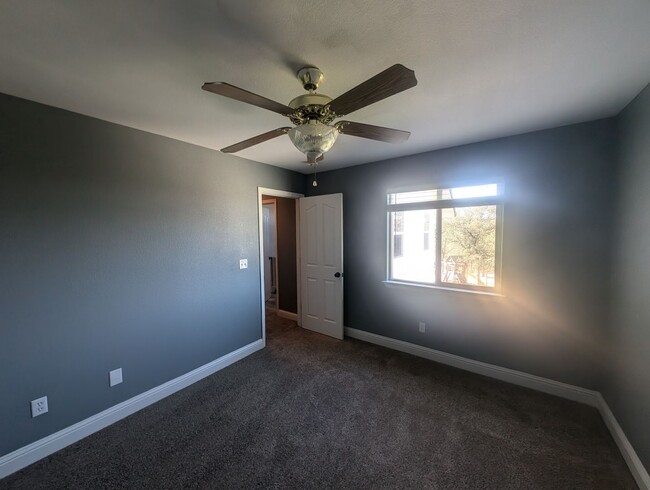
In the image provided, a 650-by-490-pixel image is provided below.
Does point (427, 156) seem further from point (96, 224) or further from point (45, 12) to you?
point (96, 224)

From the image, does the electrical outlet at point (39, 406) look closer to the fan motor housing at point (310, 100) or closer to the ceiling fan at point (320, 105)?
the ceiling fan at point (320, 105)

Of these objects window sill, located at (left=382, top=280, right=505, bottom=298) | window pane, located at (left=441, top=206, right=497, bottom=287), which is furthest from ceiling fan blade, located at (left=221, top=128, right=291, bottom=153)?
window sill, located at (left=382, top=280, right=505, bottom=298)

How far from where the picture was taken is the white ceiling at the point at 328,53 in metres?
1.06

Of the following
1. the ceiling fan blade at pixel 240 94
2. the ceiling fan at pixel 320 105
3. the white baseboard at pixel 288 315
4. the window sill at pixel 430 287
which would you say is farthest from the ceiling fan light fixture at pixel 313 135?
the white baseboard at pixel 288 315

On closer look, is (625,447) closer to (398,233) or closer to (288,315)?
(398,233)

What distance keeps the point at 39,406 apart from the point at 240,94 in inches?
97.9

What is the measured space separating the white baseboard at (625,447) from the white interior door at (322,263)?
2.57 meters

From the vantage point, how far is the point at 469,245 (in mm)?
2807

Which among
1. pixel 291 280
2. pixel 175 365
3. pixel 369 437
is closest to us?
pixel 369 437

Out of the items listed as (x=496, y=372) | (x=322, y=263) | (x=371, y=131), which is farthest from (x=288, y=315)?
(x=371, y=131)

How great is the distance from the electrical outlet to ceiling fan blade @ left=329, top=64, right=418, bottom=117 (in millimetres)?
2719

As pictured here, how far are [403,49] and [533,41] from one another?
61 cm

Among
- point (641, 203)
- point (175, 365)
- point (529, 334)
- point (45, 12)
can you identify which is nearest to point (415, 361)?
point (529, 334)

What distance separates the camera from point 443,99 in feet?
5.85
